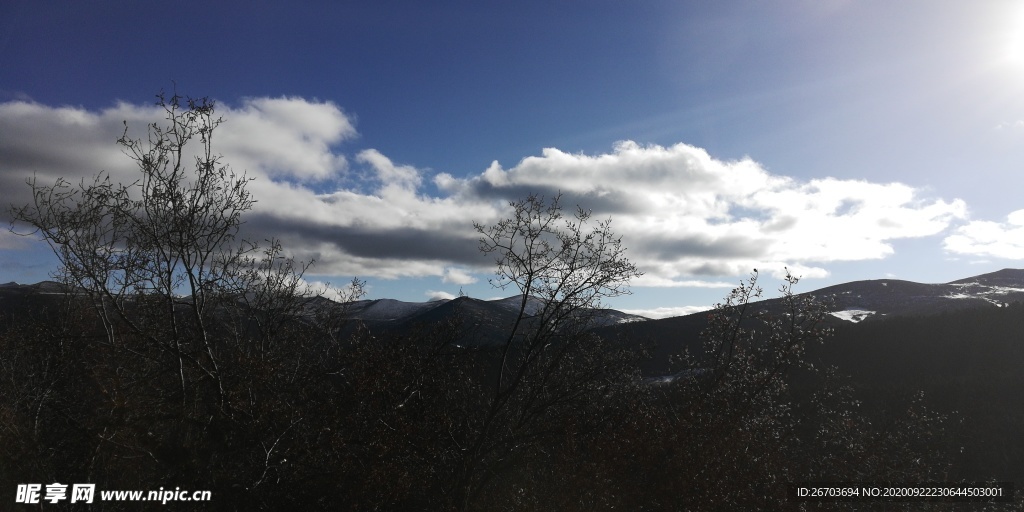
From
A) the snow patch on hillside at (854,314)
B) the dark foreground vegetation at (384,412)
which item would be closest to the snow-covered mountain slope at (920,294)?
the snow patch on hillside at (854,314)

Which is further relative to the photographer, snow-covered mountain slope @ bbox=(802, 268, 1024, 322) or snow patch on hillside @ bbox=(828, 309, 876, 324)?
snow-covered mountain slope @ bbox=(802, 268, 1024, 322)

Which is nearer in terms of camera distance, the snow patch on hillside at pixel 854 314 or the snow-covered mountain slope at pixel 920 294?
the snow patch on hillside at pixel 854 314

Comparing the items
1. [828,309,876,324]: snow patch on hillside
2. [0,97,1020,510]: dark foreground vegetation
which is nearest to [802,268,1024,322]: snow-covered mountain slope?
[828,309,876,324]: snow patch on hillside

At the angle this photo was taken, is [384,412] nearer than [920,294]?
Yes

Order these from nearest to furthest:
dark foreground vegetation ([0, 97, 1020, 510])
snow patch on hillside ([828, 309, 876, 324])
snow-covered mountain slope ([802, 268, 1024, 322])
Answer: dark foreground vegetation ([0, 97, 1020, 510]), snow patch on hillside ([828, 309, 876, 324]), snow-covered mountain slope ([802, 268, 1024, 322])

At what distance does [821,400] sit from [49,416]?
28865 millimetres

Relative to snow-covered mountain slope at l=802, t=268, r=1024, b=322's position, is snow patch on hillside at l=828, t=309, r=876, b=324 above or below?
below

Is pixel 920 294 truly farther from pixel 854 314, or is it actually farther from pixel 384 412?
pixel 384 412

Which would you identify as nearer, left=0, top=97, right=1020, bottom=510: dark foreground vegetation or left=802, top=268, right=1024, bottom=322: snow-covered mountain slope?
left=0, top=97, right=1020, bottom=510: dark foreground vegetation

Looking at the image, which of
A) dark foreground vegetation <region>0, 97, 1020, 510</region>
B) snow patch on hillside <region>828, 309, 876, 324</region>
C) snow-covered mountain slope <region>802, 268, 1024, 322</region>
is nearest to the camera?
dark foreground vegetation <region>0, 97, 1020, 510</region>

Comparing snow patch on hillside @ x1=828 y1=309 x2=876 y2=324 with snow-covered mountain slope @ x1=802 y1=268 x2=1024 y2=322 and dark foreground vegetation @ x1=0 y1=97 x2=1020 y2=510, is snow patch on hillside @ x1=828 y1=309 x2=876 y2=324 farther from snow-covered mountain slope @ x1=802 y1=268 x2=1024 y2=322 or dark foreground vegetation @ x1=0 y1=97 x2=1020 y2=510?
dark foreground vegetation @ x1=0 y1=97 x2=1020 y2=510

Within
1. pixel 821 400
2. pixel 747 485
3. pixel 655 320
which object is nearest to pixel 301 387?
pixel 747 485

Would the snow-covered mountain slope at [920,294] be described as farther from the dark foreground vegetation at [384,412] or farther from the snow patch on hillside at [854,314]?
the dark foreground vegetation at [384,412]

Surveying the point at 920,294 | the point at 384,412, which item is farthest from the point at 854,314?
the point at 384,412
